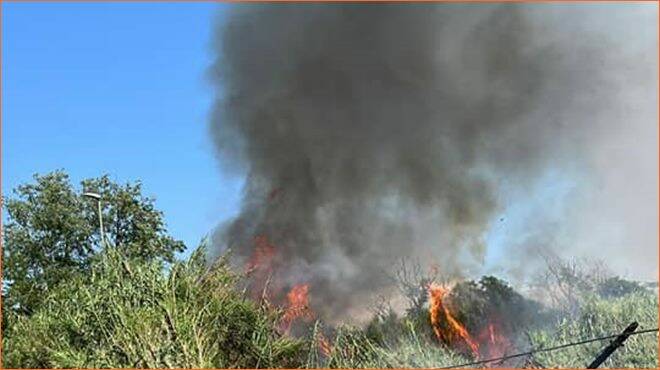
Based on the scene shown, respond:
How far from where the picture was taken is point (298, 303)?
33.2 metres

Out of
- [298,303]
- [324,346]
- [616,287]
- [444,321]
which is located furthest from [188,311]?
[616,287]

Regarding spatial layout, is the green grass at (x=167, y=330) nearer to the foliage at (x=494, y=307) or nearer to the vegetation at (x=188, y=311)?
the vegetation at (x=188, y=311)

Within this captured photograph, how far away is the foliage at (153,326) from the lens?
17.5 metres

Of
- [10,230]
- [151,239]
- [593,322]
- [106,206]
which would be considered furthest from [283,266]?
[593,322]

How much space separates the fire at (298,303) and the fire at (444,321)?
5920 millimetres

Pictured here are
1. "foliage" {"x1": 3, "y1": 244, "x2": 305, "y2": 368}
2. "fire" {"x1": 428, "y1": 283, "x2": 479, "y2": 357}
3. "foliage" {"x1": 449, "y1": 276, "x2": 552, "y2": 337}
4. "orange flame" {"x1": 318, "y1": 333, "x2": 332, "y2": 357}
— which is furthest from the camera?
"foliage" {"x1": 449, "y1": 276, "x2": 552, "y2": 337}

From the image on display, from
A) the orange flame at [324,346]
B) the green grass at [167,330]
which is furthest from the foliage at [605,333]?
the orange flame at [324,346]

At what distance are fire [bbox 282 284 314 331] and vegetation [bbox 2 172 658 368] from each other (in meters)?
1.24

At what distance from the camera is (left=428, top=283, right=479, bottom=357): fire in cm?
3588

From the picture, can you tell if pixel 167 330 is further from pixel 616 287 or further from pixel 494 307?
pixel 616 287

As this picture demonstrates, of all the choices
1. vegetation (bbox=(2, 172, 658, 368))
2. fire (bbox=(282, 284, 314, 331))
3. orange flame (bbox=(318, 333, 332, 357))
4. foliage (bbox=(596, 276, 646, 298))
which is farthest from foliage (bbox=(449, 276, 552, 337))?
orange flame (bbox=(318, 333, 332, 357))

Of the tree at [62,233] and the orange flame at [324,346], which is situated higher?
the tree at [62,233]

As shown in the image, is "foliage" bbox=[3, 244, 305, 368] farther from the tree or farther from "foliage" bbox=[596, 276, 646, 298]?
"foliage" bbox=[596, 276, 646, 298]

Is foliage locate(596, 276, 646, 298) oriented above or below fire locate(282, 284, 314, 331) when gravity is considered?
above
